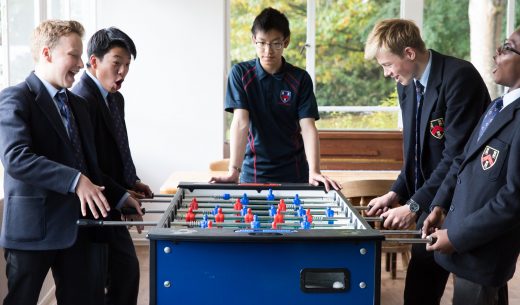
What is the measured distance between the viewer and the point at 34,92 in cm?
271

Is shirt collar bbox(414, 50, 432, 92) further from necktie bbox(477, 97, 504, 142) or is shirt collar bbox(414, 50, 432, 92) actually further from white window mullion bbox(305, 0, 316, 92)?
white window mullion bbox(305, 0, 316, 92)

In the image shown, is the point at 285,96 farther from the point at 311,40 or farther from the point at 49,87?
the point at 311,40

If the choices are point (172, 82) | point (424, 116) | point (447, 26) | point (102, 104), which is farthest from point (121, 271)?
point (447, 26)

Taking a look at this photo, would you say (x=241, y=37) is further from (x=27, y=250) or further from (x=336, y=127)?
(x=27, y=250)

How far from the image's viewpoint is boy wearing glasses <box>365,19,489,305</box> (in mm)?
2975

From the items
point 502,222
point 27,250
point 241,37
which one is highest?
point 241,37

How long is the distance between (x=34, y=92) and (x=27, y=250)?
59 centimetres

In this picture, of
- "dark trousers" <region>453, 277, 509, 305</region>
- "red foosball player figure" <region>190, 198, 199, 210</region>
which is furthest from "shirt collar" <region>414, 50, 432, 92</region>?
"red foosball player figure" <region>190, 198, 199, 210</region>

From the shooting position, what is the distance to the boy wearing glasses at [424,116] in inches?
117

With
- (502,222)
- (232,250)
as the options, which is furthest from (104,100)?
(502,222)

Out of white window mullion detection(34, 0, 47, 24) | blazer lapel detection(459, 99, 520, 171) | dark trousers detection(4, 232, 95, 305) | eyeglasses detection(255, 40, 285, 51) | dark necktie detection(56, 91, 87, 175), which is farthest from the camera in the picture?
white window mullion detection(34, 0, 47, 24)

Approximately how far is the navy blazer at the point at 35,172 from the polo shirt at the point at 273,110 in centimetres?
114

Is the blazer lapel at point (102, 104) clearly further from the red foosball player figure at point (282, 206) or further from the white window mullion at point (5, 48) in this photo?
the red foosball player figure at point (282, 206)

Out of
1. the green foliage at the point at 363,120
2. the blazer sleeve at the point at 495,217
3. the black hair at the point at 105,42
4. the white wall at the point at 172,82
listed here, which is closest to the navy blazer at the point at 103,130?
the black hair at the point at 105,42
